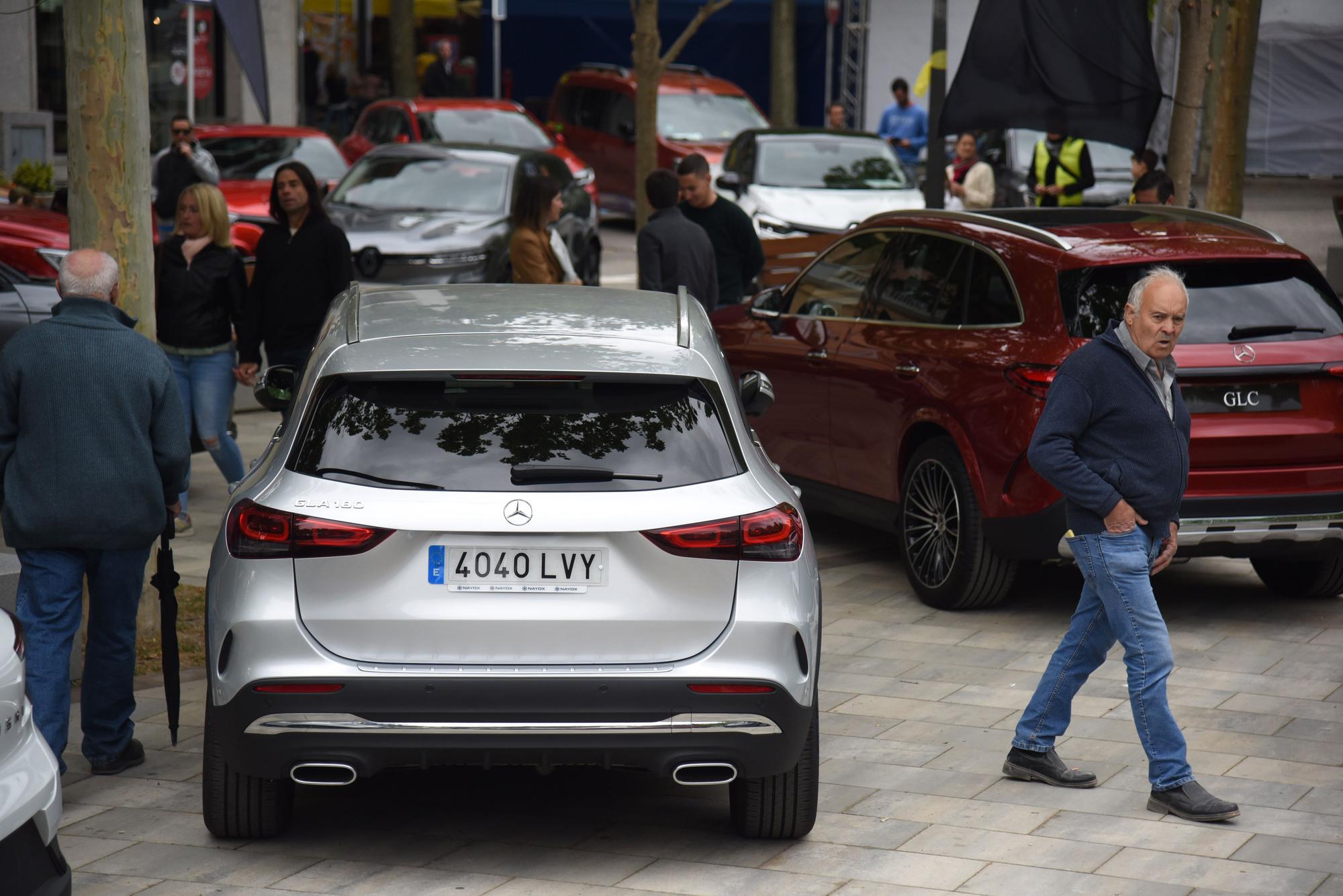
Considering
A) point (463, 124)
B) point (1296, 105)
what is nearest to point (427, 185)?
point (463, 124)

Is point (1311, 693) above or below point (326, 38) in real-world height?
below

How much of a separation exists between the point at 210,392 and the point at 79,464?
3.74 metres

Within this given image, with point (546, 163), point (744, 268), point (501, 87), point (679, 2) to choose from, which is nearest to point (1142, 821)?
point (744, 268)

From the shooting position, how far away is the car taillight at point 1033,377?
24.9 feet

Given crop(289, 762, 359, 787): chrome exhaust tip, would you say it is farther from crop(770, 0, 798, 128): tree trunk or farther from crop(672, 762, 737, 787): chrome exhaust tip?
crop(770, 0, 798, 128): tree trunk

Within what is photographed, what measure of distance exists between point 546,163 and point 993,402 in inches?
465

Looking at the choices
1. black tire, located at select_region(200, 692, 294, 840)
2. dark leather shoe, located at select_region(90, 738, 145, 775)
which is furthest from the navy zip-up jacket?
dark leather shoe, located at select_region(90, 738, 145, 775)

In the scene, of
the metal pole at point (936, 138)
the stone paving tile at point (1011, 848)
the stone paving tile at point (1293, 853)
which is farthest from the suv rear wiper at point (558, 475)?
the metal pole at point (936, 138)

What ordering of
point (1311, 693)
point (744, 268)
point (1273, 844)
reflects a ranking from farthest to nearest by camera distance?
point (744, 268) → point (1311, 693) → point (1273, 844)

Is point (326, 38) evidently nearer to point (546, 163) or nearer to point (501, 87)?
point (501, 87)

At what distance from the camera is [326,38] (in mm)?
36625

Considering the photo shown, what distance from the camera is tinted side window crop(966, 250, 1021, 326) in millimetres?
8039

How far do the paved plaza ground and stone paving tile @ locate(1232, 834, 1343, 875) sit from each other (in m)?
0.01

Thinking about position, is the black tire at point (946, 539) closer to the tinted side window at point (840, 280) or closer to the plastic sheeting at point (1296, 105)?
the tinted side window at point (840, 280)
